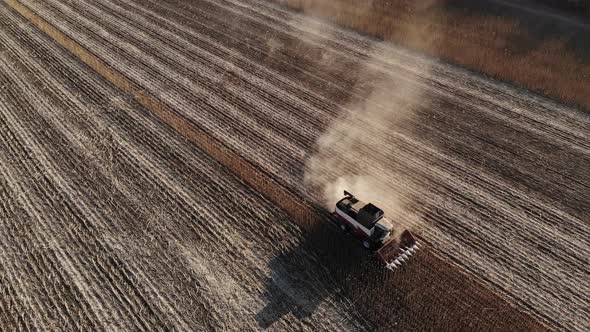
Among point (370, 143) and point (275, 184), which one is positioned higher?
point (370, 143)

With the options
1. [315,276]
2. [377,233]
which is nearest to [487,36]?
[377,233]

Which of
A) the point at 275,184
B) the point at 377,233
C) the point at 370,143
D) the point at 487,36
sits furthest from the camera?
the point at 487,36

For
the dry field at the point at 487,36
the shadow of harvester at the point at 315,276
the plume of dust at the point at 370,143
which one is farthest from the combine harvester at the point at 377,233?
the dry field at the point at 487,36

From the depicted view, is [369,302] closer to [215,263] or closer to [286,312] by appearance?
[286,312]

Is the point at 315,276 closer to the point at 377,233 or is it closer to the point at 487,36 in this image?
the point at 377,233

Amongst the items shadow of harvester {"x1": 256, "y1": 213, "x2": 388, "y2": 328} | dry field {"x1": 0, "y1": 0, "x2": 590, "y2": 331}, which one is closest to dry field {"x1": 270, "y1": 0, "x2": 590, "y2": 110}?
dry field {"x1": 0, "y1": 0, "x2": 590, "y2": 331}

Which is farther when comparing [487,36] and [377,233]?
[487,36]

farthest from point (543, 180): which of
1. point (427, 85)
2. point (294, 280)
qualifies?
point (294, 280)
